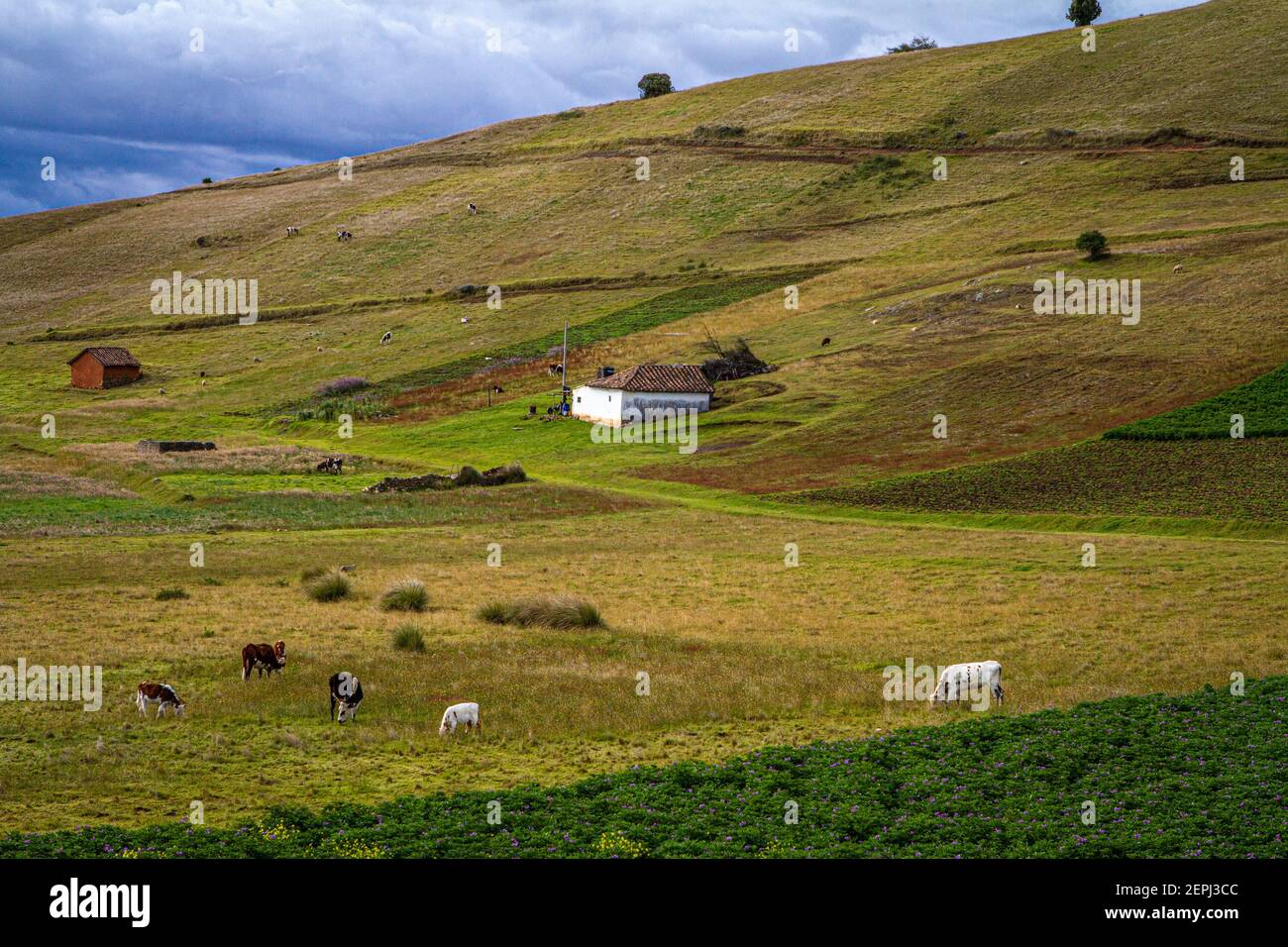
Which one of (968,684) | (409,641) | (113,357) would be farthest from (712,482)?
(113,357)

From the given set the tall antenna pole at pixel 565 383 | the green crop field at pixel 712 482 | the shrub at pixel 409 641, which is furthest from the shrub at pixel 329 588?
the tall antenna pole at pixel 565 383

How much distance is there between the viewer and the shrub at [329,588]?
37375 millimetres

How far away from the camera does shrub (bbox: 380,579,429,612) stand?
118 ft

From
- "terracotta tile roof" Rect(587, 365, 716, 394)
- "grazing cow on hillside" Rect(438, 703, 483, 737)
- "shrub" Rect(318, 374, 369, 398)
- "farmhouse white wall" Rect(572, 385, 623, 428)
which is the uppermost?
"shrub" Rect(318, 374, 369, 398)

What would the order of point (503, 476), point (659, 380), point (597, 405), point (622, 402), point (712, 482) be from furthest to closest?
point (597, 405) → point (659, 380) → point (622, 402) → point (712, 482) → point (503, 476)

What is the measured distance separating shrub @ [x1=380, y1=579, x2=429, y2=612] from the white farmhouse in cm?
5063

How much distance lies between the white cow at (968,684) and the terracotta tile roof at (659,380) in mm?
62223

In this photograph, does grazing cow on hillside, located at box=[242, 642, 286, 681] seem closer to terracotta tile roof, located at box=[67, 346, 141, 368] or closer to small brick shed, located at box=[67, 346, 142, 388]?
small brick shed, located at box=[67, 346, 142, 388]

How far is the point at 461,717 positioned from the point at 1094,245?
299 feet

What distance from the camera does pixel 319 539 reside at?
51.2m

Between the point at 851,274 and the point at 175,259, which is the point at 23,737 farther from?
the point at 175,259

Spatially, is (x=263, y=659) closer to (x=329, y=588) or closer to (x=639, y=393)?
(x=329, y=588)

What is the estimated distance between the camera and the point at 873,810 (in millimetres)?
17891

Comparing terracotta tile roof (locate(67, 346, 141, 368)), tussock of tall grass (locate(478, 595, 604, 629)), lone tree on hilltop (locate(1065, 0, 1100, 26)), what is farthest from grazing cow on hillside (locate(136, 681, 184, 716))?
lone tree on hilltop (locate(1065, 0, 1100, 26))
